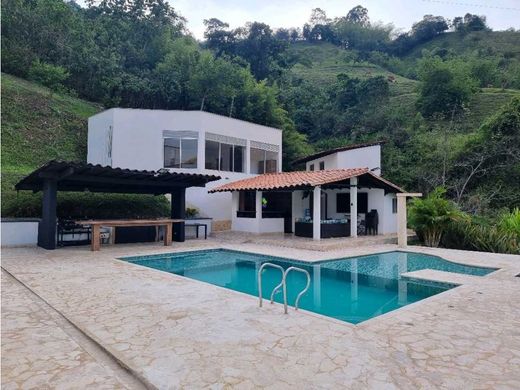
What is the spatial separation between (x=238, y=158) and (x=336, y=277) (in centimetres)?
1423

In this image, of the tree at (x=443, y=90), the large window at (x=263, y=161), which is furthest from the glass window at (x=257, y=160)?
the tree at (x=443, y=90)

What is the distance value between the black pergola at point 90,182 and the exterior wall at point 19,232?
→ 1.56 ft

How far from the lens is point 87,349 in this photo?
434cm

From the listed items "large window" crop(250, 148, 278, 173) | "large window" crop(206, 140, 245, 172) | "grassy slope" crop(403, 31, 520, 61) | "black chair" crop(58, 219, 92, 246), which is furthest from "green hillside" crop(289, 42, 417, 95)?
"black chair" crop(58, 219, 92, 246)

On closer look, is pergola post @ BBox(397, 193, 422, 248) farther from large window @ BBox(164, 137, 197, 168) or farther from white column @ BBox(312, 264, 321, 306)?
large window @ BBox(164, 137, 197, 168)

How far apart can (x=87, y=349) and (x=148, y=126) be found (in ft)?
57.5

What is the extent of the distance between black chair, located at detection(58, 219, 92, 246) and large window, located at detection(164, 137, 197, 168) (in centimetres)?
696

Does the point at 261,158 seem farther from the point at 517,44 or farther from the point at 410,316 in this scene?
the point at 517,44

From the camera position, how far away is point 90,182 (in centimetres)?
1382

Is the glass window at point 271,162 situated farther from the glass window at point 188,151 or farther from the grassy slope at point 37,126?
the grassy slope at point 37,126

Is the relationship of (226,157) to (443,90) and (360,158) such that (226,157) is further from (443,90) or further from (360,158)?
Result: (443,90)

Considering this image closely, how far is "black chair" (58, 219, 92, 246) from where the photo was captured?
13836mm

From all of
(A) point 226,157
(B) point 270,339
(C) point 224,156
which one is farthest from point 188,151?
(B) point 270,339

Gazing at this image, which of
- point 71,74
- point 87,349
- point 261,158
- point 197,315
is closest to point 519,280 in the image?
point 197,315
